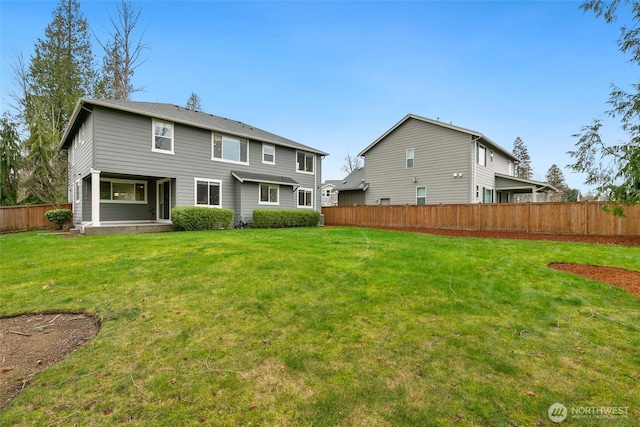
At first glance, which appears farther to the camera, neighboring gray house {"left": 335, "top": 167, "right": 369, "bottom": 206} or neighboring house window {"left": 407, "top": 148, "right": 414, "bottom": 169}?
neighboring gray house {"left": 335, "top": 167, "right": 369, "bottom": 206}

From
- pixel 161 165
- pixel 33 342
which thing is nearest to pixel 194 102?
pixel 161 165

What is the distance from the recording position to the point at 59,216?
13656 mm

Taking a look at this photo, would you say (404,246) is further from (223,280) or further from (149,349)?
(149,349)

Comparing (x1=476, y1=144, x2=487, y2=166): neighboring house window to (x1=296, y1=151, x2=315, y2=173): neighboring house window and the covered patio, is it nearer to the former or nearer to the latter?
the covered patio

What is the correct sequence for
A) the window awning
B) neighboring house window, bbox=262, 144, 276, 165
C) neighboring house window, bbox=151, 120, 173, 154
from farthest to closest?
neighboring house window, bbox=262, 144, 276, 165
the window awning
neighboring house window, bbox=151, 120, 173, 154

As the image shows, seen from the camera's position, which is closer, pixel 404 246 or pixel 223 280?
pixel 223 280

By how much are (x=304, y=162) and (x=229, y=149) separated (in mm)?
5462

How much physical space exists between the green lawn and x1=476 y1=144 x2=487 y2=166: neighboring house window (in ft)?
47.5

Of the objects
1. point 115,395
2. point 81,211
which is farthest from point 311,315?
point 81,211

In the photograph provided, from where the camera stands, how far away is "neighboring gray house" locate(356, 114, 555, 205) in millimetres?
18047

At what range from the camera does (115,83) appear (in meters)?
22.0

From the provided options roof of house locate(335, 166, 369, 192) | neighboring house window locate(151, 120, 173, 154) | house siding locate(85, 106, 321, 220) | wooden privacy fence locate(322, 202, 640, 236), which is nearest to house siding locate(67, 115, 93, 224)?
house siding locate(85, 106, 321, 220)

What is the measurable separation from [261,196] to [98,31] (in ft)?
58.6

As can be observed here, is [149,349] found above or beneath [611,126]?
beneath
